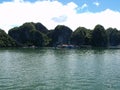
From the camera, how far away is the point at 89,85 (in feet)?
117

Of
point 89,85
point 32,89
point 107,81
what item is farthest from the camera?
point 107,81

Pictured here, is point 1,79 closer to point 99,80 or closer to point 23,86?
point 23,86

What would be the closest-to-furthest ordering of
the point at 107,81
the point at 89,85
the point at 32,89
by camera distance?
the point at 32,89 → the point at 89,85 → the point at 107,81

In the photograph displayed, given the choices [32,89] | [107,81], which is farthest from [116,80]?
[32,89]

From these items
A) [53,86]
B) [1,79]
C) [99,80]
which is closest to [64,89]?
[53,86]

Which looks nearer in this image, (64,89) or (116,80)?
(64,89)

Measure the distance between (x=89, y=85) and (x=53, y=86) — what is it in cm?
470

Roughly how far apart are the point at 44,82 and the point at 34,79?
9.93ft

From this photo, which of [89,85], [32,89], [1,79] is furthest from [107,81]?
[1,79]

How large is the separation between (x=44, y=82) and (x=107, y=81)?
350 inches

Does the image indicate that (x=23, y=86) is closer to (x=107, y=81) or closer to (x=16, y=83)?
(x=16, y=83)

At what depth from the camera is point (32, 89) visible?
33125 mm

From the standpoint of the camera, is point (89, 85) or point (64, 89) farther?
point (89, 85)

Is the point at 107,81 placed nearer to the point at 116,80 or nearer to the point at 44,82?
the point at 116,80
